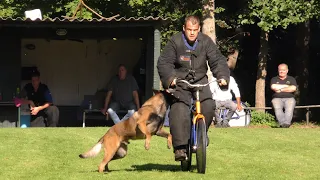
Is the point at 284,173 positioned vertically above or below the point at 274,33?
below

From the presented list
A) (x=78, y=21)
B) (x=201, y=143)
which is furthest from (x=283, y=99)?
(x=201, y=143)

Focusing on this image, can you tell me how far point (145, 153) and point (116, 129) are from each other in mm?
2159

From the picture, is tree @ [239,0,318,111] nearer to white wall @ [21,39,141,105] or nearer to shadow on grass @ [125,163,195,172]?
white wall @ [21,39,141,105]

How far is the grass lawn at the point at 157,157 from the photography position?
8.47m

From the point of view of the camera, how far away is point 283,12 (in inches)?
774

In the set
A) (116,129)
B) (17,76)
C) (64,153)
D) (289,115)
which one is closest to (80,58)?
Result: (17,76)

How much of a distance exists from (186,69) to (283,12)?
1196 cm

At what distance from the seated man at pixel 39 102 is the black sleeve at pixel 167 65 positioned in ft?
24.9

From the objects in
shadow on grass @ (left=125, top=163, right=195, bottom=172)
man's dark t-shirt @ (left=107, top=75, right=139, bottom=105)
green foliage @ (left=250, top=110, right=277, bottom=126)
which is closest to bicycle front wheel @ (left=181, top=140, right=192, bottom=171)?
shadow on grass @ (left=125, top=163, right=195, bottom=172)

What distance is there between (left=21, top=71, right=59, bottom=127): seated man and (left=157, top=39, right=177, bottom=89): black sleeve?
24.9 ft

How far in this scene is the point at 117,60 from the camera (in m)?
18.3

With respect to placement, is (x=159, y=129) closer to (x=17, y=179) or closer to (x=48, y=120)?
(x=17, y=179)

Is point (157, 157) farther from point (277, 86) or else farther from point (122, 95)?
point (277, 86)

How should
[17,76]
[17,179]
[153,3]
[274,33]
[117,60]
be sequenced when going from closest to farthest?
1. [17,179]
2. [17,76]
3. [117,60]
4. [153,3]
5. [274,33]
